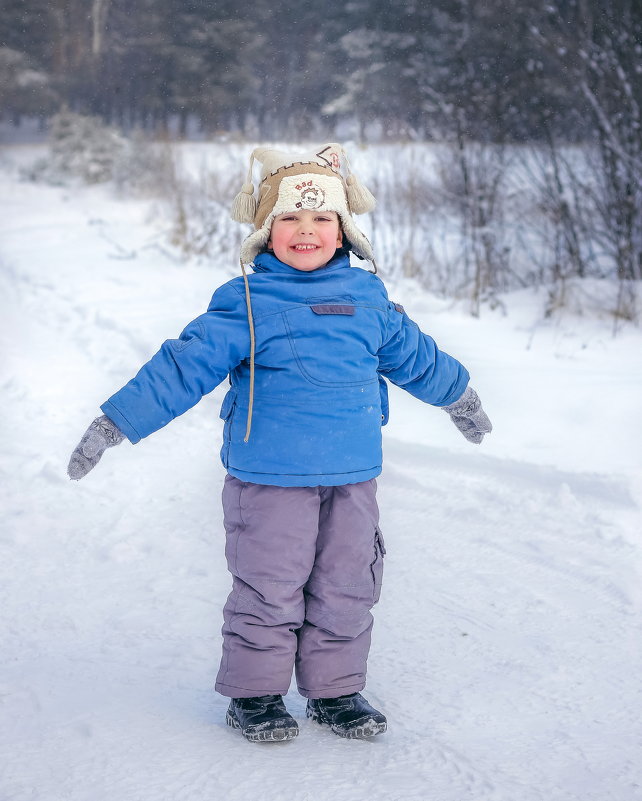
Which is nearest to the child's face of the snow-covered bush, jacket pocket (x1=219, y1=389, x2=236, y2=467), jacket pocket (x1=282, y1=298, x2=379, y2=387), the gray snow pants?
jacket pocket (x1=282, y1=298, x2=379, y2=387)

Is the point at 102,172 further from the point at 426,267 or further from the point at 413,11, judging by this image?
the point at 426,267

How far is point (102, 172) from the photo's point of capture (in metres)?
18.0

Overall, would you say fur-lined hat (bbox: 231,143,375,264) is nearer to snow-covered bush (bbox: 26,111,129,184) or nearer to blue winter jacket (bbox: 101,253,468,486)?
blue winter jacket (bbox: 101,253,468,486)

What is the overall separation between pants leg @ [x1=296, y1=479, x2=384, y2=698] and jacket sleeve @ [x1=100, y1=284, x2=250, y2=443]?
1.27ft

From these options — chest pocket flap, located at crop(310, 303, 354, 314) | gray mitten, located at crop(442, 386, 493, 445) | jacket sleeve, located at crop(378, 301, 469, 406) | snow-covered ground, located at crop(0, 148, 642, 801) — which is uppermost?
chest pocket flap, located at crop(310, 303, 354, 314)

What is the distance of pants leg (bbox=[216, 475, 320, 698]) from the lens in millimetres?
→ 2041

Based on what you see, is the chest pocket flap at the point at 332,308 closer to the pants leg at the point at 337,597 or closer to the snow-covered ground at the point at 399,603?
the pants leg at the point at 337,597

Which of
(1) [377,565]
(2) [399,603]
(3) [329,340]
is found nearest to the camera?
(3) [329,340]

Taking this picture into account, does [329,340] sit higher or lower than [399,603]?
higher

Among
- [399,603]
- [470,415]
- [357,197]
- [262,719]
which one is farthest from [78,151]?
[262,719]

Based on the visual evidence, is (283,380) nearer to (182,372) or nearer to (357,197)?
(182,372)

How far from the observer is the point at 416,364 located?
2.31 meters

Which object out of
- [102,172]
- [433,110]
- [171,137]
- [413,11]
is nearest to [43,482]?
[433,110]

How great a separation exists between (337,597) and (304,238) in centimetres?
86
